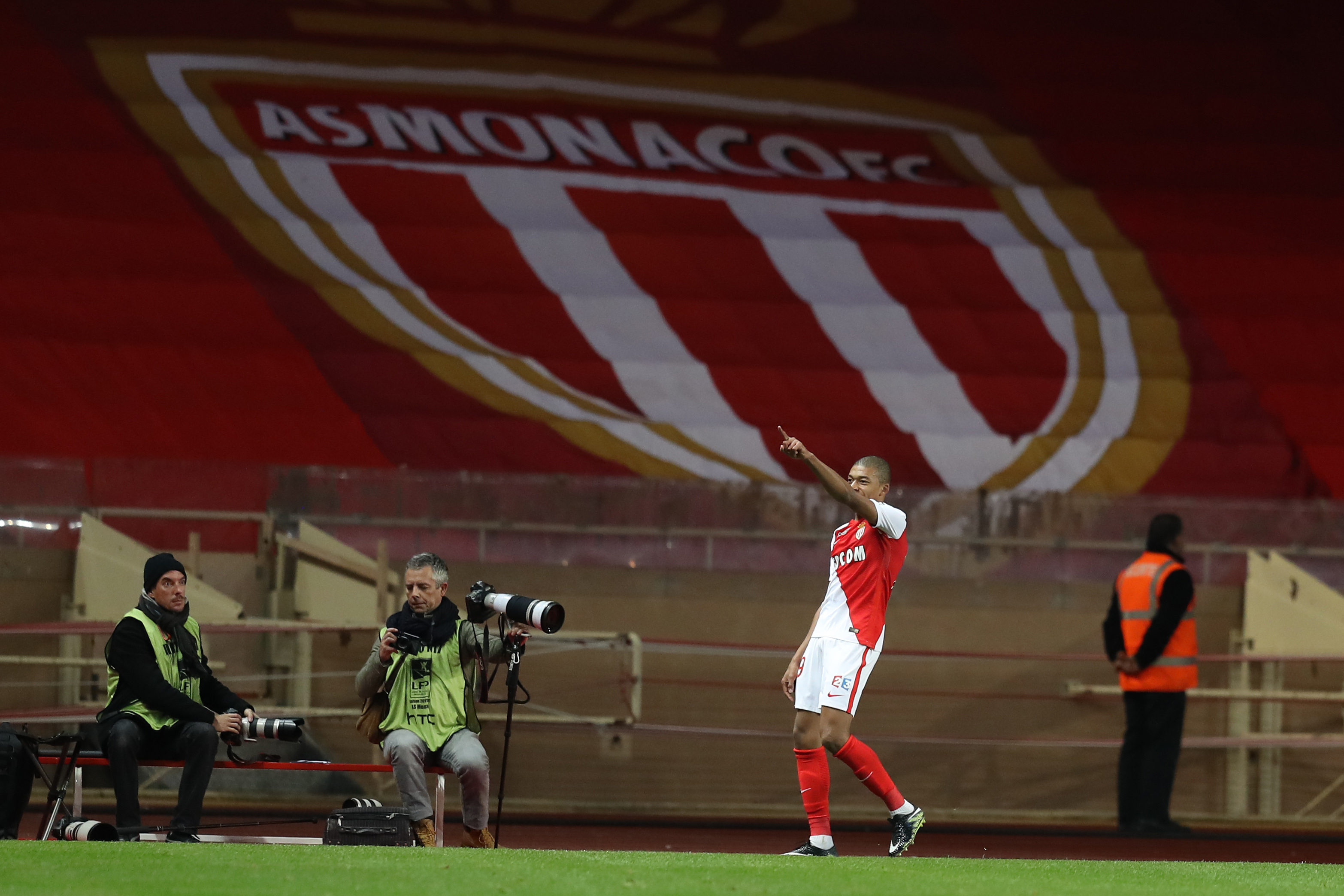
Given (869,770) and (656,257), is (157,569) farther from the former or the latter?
(656,257)

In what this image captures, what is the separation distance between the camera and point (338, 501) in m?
9.16

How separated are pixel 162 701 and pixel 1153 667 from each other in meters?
4.60

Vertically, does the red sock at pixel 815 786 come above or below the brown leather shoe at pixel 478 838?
above

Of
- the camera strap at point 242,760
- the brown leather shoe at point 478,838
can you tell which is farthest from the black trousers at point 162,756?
the brown leather shoe at point 478,838

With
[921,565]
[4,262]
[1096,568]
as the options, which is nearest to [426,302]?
[4,262]

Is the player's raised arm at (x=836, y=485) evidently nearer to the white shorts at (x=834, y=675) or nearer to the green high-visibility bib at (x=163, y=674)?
the white shorts at (x=834, y=675)

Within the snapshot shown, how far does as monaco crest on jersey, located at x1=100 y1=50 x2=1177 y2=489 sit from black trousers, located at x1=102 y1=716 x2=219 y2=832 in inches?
182

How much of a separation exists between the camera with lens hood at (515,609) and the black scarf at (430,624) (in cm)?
7

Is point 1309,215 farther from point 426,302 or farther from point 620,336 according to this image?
point 426,302

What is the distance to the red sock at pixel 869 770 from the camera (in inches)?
235

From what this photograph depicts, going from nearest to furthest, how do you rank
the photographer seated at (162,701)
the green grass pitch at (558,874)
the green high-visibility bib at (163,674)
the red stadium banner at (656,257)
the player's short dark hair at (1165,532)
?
the green grass pitch at (558,874), the photographer seated at (162,701), the green high-visibility bib at (163,674), the player's short dark hair at (1165,532), the red stadium banner at (656,257)

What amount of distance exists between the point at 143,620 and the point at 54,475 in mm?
3016

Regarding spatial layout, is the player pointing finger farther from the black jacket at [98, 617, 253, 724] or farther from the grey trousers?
the black jacket at [98, 617, 253, 724]

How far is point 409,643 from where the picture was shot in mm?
6090
